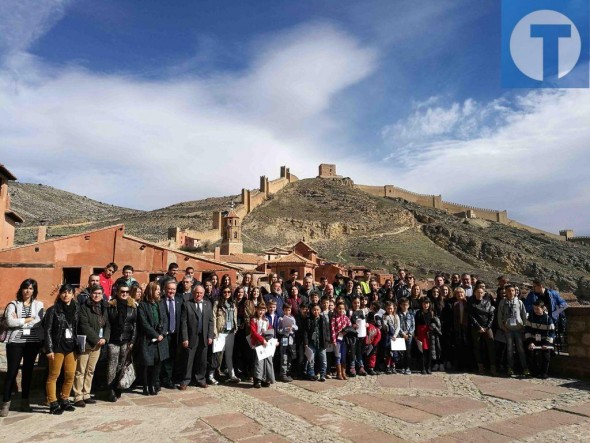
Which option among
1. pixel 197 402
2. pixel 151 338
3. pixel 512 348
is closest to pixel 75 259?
pixel 151 338

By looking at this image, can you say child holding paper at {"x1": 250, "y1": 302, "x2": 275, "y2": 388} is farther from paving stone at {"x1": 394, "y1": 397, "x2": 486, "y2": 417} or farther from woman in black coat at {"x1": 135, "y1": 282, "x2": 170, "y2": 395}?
paving stone at {"x1": 394, "y1": 397, "x2": 486, "y2": 417}

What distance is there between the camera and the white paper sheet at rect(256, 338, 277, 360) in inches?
289

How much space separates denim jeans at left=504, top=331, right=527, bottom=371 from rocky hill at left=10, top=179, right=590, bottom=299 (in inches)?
1471

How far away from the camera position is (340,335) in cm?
818

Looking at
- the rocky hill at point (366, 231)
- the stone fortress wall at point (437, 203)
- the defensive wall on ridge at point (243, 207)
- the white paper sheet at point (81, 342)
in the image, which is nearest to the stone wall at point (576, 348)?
the white paper sheet at point (81, 342)

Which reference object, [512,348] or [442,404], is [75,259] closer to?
[442,404]

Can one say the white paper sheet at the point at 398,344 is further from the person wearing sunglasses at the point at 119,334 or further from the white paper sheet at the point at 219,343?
the person wearing sunglasses at the point at 119,334

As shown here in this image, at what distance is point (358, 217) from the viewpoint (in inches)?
2953

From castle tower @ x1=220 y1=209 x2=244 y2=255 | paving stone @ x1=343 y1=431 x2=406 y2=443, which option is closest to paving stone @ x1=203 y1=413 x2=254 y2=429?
paving stone @ x1=343 y1=431 x2=406 y2=443

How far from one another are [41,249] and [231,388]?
39.6ft

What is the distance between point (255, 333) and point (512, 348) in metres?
4.87

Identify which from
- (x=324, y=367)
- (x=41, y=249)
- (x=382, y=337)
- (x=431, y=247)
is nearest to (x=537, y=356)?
(x=382, y=337)

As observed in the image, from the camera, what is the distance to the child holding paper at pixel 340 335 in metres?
8.08

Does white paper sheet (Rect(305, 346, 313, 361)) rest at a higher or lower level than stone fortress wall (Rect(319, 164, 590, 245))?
lower
